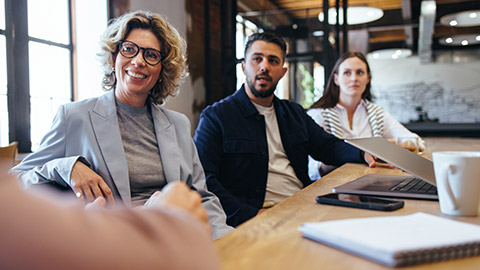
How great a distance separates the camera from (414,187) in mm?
1105

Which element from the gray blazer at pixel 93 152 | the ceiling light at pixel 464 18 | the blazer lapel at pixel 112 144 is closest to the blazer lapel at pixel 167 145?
the gray blazer at pixel 93 152

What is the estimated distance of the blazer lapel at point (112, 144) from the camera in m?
1.39

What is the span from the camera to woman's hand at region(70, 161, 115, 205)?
119 centimetres

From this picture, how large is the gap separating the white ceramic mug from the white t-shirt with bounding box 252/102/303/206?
1235 mm

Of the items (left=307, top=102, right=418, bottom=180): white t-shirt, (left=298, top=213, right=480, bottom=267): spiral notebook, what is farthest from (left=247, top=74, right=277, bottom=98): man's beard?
(left=298, top=213, right=480, bottom=267): spiral notebook

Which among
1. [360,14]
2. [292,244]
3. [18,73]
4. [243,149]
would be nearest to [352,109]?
[243,149]

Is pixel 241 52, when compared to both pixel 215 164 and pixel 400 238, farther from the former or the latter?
pixel 400 238

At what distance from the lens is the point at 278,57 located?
Result: 2.28 meters

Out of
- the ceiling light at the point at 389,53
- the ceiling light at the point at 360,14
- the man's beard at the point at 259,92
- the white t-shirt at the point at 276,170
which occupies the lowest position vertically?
the white t-shirt at the point at 276,170

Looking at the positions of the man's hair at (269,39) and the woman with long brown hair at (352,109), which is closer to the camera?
the man's hair at (269,39)

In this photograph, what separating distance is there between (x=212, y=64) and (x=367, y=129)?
321cm

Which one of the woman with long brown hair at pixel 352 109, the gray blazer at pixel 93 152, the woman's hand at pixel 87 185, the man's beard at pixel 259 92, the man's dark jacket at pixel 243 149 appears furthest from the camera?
the woman with long brown hair at pixel 352 109

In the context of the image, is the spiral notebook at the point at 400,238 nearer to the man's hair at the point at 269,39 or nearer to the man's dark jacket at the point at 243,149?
the man's dark jacket at the point at 243,149

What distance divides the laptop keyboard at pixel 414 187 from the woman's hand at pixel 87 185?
0.84 m
